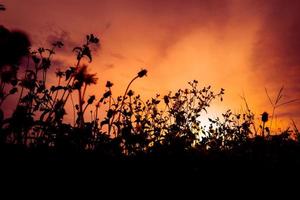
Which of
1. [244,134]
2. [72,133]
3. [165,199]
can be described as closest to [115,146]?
[72,133]

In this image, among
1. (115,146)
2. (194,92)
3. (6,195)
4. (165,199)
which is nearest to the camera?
(6,195)

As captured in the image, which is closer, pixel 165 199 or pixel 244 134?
pixel 165 199

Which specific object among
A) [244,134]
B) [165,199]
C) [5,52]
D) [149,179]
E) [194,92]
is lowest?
A: [165,199]

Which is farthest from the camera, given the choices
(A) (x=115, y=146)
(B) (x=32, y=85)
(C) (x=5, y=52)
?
(B) (x=32, y=85)

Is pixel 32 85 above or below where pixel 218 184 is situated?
above

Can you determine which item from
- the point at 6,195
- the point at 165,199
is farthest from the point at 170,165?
the point at 6,195

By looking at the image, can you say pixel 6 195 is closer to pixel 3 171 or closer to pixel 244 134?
pixel 3 171

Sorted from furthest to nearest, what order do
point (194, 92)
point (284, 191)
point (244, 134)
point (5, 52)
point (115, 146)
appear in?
point (194, 92) < point (244, 134) < point (115, 146) < point (5, 52) < point (284, 191)

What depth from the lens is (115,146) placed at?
163 inches

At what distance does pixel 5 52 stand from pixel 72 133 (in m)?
1.35

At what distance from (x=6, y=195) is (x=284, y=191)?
2578 mm

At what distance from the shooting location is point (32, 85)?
548cm

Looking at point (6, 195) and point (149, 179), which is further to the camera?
point (149, 179)

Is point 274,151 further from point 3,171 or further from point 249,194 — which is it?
point 3,171
